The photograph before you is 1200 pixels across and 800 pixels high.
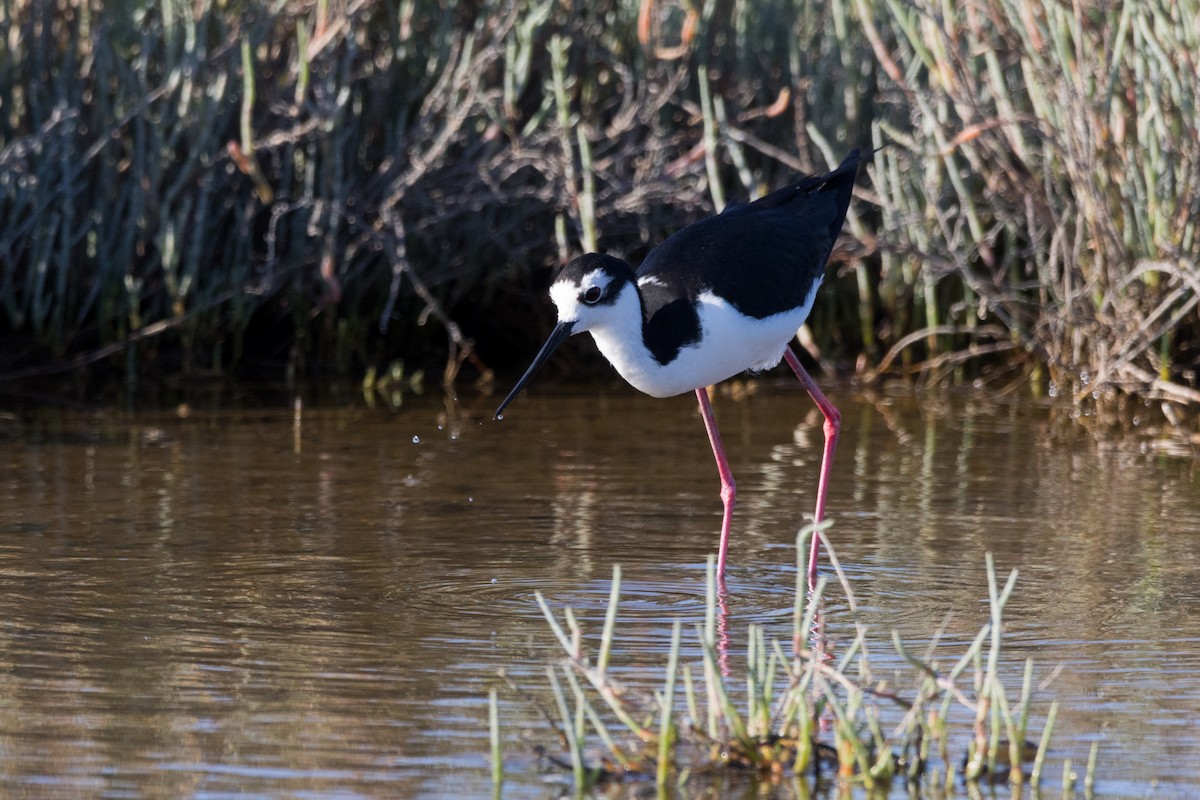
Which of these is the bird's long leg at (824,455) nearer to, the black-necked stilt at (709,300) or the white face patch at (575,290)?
the black-necked stilt at (709,300)

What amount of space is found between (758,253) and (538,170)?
121 inches

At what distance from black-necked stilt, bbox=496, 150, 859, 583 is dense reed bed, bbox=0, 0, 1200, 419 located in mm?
1576

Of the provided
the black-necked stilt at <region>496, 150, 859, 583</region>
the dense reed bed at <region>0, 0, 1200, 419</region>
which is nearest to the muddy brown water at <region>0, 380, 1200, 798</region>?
the black-necked stilt at <region>496, 150, 859, 583</region>

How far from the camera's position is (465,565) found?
4672 mm

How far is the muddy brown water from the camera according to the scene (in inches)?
127

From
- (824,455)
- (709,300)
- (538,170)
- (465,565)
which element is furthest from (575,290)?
(538,170)

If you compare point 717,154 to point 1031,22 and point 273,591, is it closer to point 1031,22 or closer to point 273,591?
point 1031,22

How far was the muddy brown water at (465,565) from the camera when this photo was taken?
3.24 meters

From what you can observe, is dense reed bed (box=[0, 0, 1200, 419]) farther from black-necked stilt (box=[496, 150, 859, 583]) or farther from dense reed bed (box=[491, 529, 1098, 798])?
dense reed bed (box=[491, 529, 1098, 798])

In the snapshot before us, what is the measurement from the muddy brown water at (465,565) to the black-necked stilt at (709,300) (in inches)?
16.2

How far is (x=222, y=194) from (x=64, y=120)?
0.82 metres

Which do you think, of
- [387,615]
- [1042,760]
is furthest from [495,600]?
[1042,760]

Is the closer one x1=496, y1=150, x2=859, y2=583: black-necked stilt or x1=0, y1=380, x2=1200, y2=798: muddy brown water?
x1=0, y1=380, x2=1200, y2=798: muddy brown water

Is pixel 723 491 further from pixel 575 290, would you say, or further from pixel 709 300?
pixel 575 290
